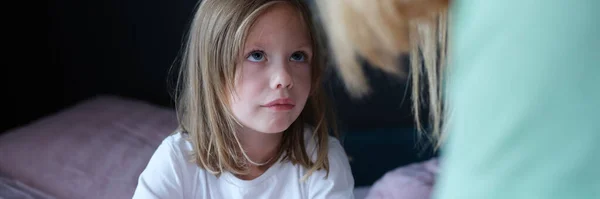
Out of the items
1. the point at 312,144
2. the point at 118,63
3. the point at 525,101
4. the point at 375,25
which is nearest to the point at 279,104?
the point at 312,144

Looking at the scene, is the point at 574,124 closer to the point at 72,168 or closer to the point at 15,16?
the point at 72,168

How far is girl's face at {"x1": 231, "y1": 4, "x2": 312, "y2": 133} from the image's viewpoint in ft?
3.41

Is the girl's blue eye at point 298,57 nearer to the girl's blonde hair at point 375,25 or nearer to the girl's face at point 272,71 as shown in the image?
the girl's face at point 272,71

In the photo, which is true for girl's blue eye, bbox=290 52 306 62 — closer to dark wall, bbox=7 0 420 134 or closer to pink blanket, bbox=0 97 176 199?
pink blanket, bbox=0 97 176 199

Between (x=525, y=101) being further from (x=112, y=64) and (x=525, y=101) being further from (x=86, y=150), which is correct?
(x=112, y=64)

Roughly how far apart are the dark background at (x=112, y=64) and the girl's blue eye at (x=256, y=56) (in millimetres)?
766

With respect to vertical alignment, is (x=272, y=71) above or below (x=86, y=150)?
above

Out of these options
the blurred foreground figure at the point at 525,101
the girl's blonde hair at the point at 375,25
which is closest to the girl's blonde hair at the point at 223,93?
the girl's blonde hair at the point at 375,25

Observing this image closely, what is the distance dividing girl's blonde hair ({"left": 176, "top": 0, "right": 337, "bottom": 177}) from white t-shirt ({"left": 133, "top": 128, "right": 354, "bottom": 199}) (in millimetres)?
15

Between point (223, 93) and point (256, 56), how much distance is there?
0.08 meters

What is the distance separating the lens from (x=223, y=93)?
108 centimetres

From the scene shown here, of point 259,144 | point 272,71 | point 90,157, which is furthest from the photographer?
point 90,157

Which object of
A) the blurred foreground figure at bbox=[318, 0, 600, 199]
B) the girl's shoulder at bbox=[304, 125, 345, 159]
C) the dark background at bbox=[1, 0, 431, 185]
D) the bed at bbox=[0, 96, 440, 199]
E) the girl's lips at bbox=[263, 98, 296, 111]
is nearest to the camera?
the blurred foreground figure at bbox=[318, 0, 600, 199]

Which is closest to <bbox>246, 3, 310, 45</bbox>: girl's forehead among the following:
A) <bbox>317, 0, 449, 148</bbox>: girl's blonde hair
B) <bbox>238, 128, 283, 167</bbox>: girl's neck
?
<bbox>238, 128, 283, 167</bbox>: girl's neck
